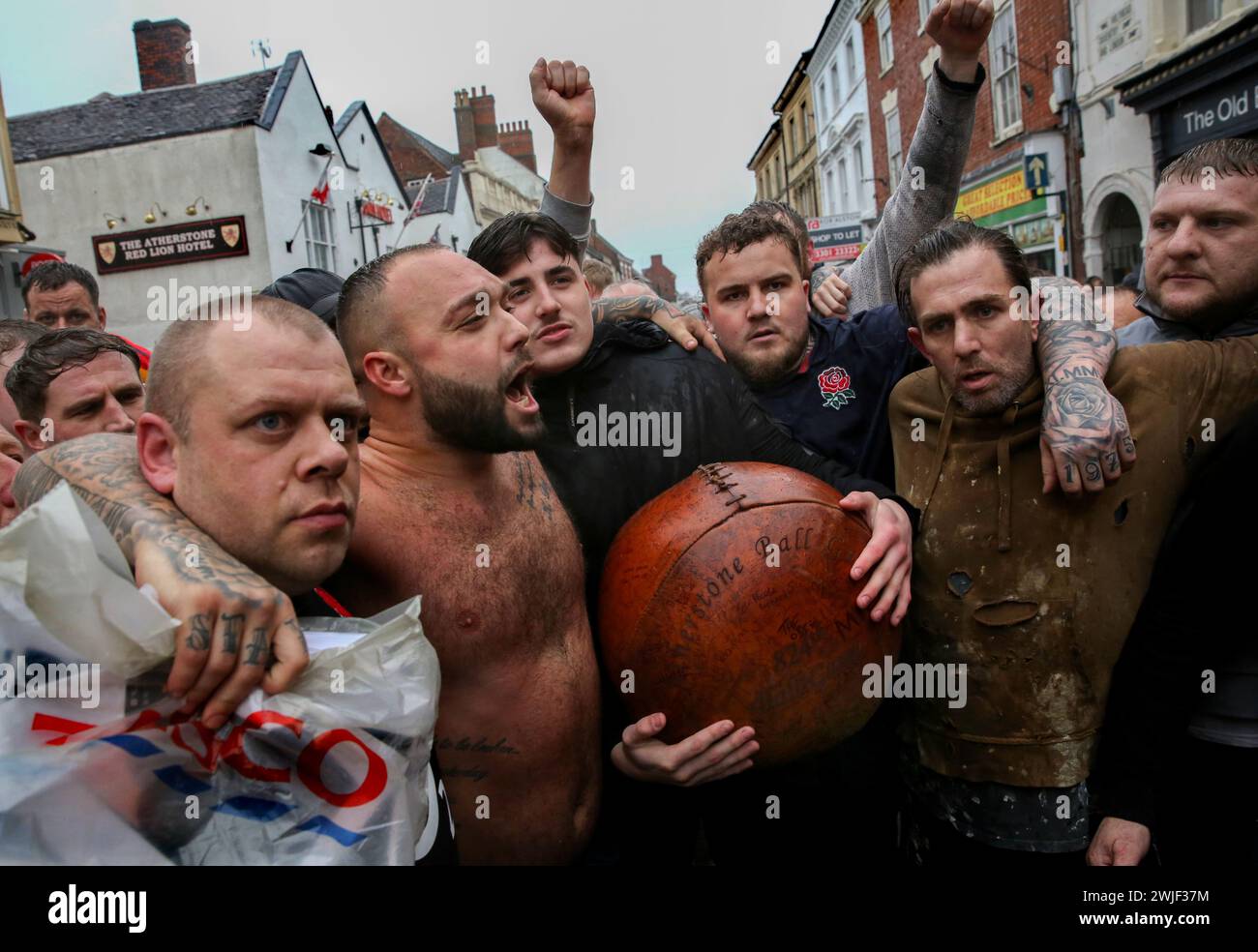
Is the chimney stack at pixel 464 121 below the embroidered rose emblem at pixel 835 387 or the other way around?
the other way around

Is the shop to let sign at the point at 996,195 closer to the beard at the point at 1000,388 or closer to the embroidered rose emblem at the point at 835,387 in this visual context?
the embroidered rose emblem at the point at 835,387

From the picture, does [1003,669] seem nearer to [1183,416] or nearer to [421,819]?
[1183,416]

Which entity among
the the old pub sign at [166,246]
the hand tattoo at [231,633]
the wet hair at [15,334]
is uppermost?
the the old pub sign at [166,246]

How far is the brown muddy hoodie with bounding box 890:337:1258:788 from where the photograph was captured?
2260mm

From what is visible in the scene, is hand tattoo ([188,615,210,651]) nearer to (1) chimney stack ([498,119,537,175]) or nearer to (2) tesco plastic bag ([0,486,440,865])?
(2) tesco plastic bag ([0,486,440,865])

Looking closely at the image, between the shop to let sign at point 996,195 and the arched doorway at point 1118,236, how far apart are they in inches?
73.4

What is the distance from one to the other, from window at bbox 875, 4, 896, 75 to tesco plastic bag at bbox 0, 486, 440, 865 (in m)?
25.3

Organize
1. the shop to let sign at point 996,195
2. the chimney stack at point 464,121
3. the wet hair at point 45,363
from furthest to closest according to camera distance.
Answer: the chimney stack at point 464,121 → the shop to let sign at point 996,195 → the wet hair at point 45,363

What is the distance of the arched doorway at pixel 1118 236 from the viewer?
14.2 metres

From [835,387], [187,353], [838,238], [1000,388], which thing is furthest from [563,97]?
[838,238]

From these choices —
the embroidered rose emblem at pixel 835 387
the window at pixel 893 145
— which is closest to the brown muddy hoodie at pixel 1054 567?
the embroidered rose emblem at pixel 835 387

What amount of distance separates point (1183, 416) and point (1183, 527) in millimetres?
337

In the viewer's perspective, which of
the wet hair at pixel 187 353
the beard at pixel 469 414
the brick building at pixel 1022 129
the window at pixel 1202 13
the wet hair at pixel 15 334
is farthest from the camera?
the brick building at pixel 1022 129

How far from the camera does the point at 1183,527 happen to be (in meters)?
2.12
